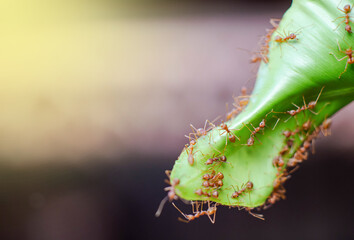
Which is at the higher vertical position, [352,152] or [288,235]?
[352,152]

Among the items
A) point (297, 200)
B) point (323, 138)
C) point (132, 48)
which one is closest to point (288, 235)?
point (297, 200)

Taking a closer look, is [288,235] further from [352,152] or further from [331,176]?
[352,152]

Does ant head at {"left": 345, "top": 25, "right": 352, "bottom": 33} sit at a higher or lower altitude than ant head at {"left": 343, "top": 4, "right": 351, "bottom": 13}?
lower

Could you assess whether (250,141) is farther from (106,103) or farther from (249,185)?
(106,103)

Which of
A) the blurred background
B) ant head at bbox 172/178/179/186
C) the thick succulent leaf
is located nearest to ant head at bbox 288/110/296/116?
the thick succulent leaf

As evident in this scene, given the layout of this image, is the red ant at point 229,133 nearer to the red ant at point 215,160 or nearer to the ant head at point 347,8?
the red ant at point 215,160

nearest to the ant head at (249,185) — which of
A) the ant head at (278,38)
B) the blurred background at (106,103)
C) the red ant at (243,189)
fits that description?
the red ant at (243,189)

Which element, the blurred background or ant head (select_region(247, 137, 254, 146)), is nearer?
ant head (select_region(247, 137, 254, 146))

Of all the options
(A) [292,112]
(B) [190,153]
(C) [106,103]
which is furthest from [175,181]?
(C) [106,103]

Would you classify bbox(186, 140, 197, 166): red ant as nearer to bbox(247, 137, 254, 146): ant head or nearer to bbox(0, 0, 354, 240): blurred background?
bbox(247, 137, 254, 146): ant head
